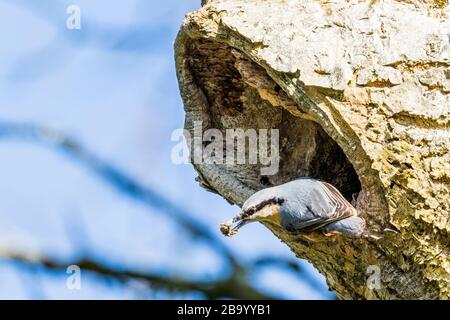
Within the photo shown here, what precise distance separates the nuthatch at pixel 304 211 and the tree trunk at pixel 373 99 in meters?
0.05

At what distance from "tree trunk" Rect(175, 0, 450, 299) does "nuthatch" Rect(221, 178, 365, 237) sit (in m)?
0.05

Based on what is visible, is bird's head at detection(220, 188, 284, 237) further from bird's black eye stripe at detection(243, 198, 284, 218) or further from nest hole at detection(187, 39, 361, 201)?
nest hole at detection(187, 39, 361, 201)

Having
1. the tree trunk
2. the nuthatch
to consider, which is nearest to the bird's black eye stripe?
the nuthatch

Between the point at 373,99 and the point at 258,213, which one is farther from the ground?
the point at 373,99

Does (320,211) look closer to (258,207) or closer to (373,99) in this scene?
(258,207)

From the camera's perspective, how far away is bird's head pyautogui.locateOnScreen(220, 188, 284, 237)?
1.99m

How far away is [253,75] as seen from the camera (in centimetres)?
213

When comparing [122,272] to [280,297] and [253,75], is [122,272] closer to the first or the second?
[280,297]

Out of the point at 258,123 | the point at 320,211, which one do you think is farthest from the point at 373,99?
the point at 258,123

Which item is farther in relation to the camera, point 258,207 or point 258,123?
point 258,123

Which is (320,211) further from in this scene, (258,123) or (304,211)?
(258,123)

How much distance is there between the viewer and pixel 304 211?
1965 mm

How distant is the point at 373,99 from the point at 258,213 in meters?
0.36

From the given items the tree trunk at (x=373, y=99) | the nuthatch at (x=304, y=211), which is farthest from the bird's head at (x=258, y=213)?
the tree trunk at (x=373, y=99)
